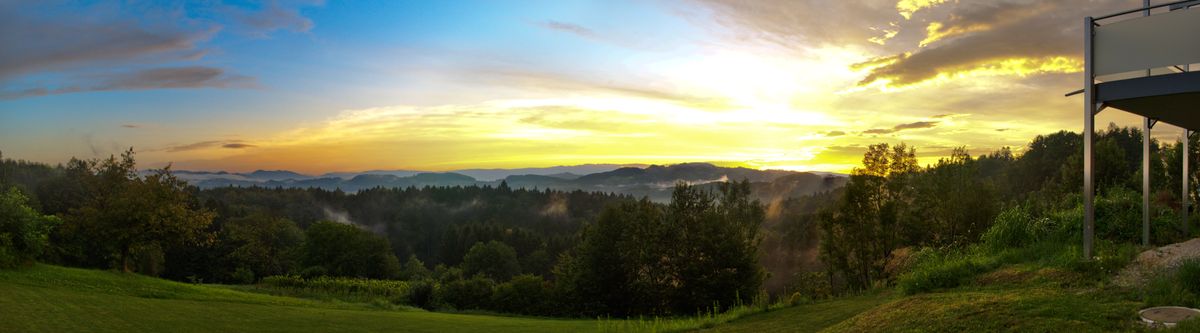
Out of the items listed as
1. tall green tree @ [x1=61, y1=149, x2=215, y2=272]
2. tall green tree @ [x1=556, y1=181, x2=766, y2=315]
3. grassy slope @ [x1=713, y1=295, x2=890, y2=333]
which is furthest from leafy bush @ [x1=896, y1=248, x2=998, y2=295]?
tall green tree @ [x1=61, y1=149, x2=215, y2=272]

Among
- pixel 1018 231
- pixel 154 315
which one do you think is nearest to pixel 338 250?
pixel 154 315

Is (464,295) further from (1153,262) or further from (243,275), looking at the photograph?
(1153,262)

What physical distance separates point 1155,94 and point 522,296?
95.2 ft

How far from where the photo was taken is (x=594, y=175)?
535ft

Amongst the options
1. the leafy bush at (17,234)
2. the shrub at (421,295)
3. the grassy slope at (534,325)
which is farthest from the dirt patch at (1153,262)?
the shrub at (421,295)

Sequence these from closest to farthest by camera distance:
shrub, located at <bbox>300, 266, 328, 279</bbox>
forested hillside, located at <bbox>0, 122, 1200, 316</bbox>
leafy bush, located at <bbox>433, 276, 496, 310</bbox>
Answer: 1. forested hillside, located at <bbox>0, 122, 1200, 316</bbox>
2. leafy bush, located at <bbox>433, 276, 496, 310</bbox>
3. shrub, located at <bbox>300, 266, 328, 279</bbox>

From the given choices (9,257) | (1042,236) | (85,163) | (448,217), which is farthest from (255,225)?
(1042,236)

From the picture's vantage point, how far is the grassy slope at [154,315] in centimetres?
1230

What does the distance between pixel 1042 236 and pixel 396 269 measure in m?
57.3

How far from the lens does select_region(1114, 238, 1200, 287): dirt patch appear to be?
8328mm

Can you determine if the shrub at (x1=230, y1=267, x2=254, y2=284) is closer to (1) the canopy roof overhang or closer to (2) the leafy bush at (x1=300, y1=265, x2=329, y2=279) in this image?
(2) the leafy bush at (x1=300, y1=265, x2=329, y2=279)

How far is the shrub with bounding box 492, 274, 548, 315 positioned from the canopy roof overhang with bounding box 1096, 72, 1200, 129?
27649 millimetres

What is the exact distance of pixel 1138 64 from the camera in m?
9.62

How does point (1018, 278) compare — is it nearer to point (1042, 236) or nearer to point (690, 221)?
point (1042, 236)
